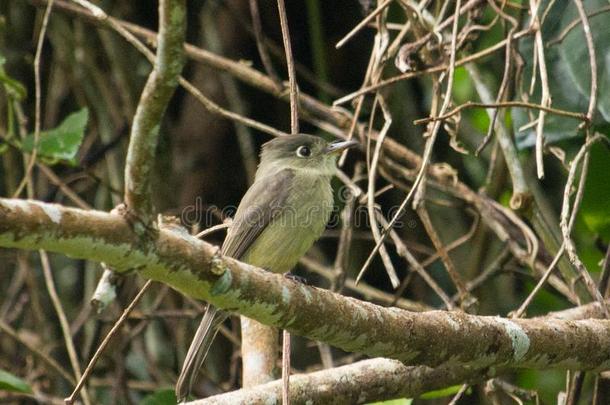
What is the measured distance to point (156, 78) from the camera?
181 centimetres

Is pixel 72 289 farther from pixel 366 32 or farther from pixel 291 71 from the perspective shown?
pixel 291 71

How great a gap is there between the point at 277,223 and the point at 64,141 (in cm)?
118

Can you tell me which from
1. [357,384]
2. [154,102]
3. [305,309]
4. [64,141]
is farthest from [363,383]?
[64,141]

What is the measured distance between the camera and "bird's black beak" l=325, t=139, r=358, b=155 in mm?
4297

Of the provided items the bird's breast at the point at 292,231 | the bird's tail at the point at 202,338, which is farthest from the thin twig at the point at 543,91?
the bird's tail at the point at 202,338

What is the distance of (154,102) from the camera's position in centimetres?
184

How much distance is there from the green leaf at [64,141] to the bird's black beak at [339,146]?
45.7 inches

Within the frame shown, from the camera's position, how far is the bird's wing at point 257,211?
3.92m

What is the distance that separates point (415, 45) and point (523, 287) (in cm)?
241

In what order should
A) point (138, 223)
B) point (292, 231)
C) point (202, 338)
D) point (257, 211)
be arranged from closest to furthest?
Answer: 1. point (138, 223)
2. point (202, 338)
3. point (292, 231)
4. point (257, 211)

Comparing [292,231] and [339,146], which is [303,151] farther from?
[292,231]

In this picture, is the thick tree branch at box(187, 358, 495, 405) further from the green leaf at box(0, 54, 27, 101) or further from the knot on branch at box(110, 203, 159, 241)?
the green leaf at box(0, 54, 27, 101)

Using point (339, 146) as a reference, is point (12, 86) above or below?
above

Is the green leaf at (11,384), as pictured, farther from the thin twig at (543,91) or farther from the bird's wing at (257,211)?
the thin twig at (543,91)
